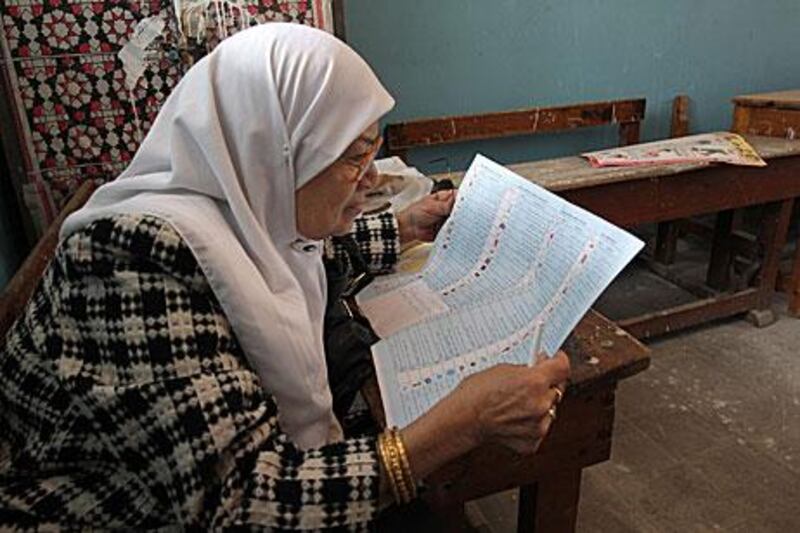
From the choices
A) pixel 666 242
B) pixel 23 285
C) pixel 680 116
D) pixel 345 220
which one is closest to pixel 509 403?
pixel 345 220

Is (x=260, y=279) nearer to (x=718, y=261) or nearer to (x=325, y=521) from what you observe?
(x=325, y=521)

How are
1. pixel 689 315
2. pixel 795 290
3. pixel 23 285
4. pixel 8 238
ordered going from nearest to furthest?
pixel 23 285
pixel 8 238
pixel 689 315
pixel 795 290

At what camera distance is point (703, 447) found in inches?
72.3

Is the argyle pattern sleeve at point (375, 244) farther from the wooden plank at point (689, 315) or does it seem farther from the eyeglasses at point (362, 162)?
the wooden plank at point (689, 315)

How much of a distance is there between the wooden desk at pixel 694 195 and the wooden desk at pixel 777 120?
0.09 m

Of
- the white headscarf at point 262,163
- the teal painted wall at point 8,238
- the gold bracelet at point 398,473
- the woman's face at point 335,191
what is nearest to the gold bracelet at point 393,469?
the gold bracelet at point 398,473

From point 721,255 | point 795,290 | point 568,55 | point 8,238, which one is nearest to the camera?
point 8,238

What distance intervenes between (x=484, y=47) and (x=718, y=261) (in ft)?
4.71

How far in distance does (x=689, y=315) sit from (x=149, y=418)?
230 cm

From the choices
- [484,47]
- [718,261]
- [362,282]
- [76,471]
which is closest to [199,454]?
[76,471]

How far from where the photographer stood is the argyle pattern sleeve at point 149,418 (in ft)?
1.98

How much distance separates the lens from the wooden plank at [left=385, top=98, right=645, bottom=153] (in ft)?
8.61

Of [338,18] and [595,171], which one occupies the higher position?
[338,18]

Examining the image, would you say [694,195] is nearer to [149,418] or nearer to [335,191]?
[335,191]
